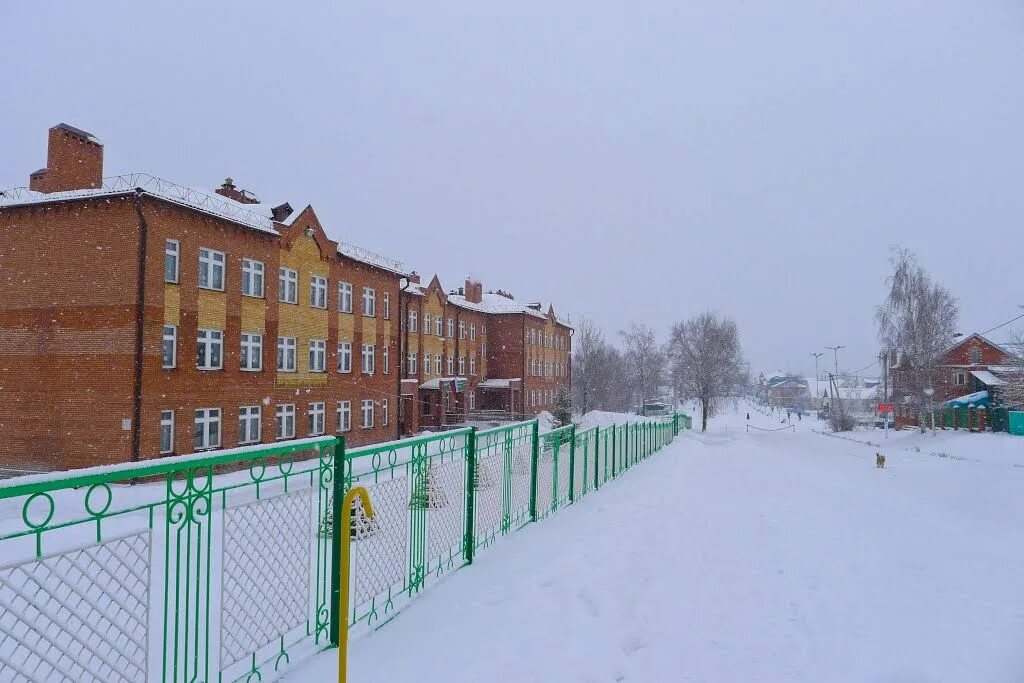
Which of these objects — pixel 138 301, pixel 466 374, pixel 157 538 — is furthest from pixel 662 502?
pixel 466 374

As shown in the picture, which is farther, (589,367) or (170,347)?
(589,367)

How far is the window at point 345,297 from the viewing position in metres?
23.2

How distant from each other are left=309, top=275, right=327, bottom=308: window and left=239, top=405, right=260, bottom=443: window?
461 centimetres

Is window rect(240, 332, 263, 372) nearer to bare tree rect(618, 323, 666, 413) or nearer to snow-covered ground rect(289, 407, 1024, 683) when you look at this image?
snow-covered ground rect(289, 407, 1024, 683)

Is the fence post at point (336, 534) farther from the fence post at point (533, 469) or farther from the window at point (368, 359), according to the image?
the window at point (368, 359)

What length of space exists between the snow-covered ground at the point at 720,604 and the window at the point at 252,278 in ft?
45.9

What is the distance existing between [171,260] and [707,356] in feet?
148

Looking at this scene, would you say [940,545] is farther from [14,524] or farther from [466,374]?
[466,374]

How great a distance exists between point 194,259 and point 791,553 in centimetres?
1656

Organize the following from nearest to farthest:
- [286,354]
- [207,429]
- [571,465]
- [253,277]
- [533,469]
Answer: [533,469] → [571,465] → [207,429] → [253,277] → [286,354]

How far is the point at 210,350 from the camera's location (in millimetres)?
17359

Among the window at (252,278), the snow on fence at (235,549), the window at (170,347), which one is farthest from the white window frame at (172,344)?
the snow on fence at (235,549)

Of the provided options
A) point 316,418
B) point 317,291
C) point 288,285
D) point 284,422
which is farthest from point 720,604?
point 317,291

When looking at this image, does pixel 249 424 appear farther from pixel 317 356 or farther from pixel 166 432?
pixel 317 356
